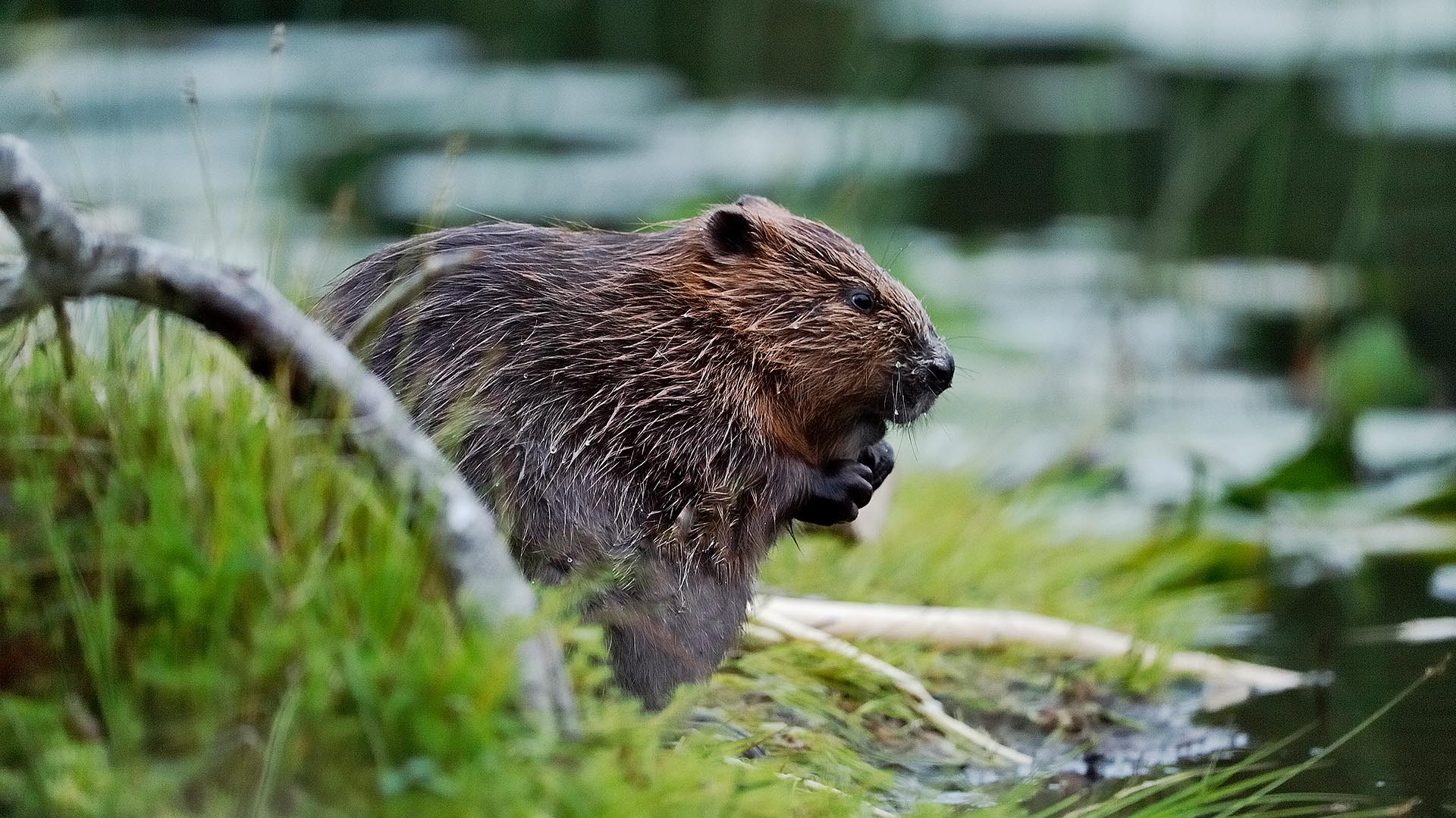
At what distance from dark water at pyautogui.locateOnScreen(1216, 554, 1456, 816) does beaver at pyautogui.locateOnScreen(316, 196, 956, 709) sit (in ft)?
3.73

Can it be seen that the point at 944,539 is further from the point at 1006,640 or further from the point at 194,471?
the point at 194,471

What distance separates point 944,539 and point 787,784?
2133 millimetres

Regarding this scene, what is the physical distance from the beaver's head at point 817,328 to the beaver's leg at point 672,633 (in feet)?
1.13

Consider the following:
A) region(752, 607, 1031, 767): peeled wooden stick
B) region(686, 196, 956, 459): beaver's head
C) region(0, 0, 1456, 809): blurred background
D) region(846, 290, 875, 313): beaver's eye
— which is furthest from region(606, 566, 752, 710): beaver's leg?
region(0, 0, 1456, 809): blurred background

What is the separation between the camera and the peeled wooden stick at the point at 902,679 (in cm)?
364

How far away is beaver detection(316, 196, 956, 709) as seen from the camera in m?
2.97

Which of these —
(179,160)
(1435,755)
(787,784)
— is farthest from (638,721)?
(179,160)

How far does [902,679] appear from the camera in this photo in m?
3.67

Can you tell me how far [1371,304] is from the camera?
773cm

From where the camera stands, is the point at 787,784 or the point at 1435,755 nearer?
the point at 787,784

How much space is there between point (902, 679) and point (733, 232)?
97 cm

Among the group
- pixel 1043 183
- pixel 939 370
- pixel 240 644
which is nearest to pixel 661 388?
pixel 939 370

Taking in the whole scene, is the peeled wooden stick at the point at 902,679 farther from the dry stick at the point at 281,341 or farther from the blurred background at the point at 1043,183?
the dry stick at the point at 281,341

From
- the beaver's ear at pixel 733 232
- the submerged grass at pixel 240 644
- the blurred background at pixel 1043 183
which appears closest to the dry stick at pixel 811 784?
the submerged grass at pixel 240 644
